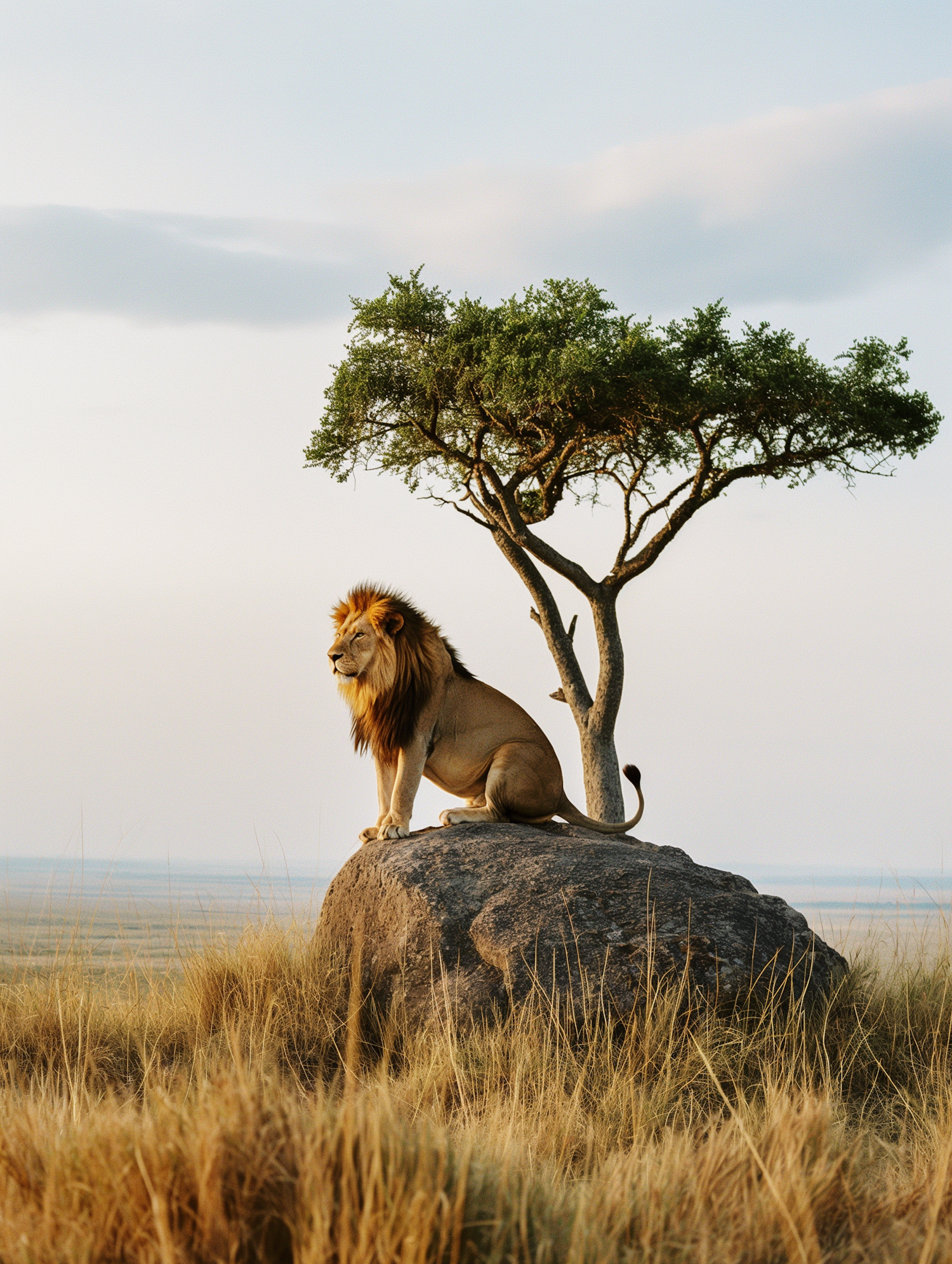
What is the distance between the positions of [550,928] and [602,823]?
160cm

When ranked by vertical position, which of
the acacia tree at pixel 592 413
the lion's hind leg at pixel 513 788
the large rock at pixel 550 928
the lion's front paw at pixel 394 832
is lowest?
the large rock at pixel 550 928

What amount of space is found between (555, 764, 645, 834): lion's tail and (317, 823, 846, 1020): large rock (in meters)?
0.62

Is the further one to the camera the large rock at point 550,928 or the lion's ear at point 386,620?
the lion's ear at point 386,620

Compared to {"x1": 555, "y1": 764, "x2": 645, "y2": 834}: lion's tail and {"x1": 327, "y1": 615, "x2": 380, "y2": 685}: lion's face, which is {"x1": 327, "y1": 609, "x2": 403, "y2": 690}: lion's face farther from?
{"x1": 555, "y1": 764, "x2": 645, "y2": 834}: lion's tail

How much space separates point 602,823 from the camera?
8.03m

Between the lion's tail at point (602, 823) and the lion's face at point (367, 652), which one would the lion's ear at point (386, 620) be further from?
the lion's tail at point (602, 823)

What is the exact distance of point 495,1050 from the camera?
6062 mm

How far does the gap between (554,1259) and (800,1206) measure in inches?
33.3

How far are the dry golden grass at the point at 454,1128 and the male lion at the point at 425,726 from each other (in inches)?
52.0

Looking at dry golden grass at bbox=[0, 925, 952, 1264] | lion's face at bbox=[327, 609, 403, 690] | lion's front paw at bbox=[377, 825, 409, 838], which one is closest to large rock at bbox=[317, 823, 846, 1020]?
lion's front paw at bbox=[377, 825, 409, 838]

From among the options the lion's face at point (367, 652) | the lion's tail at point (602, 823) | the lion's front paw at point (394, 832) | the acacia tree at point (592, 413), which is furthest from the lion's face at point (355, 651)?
the acacia tree at point (592, 413)

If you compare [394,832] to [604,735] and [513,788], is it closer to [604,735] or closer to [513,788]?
[513,788]

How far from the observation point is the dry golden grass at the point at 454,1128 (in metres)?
3.14

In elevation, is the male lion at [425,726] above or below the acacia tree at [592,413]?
below
